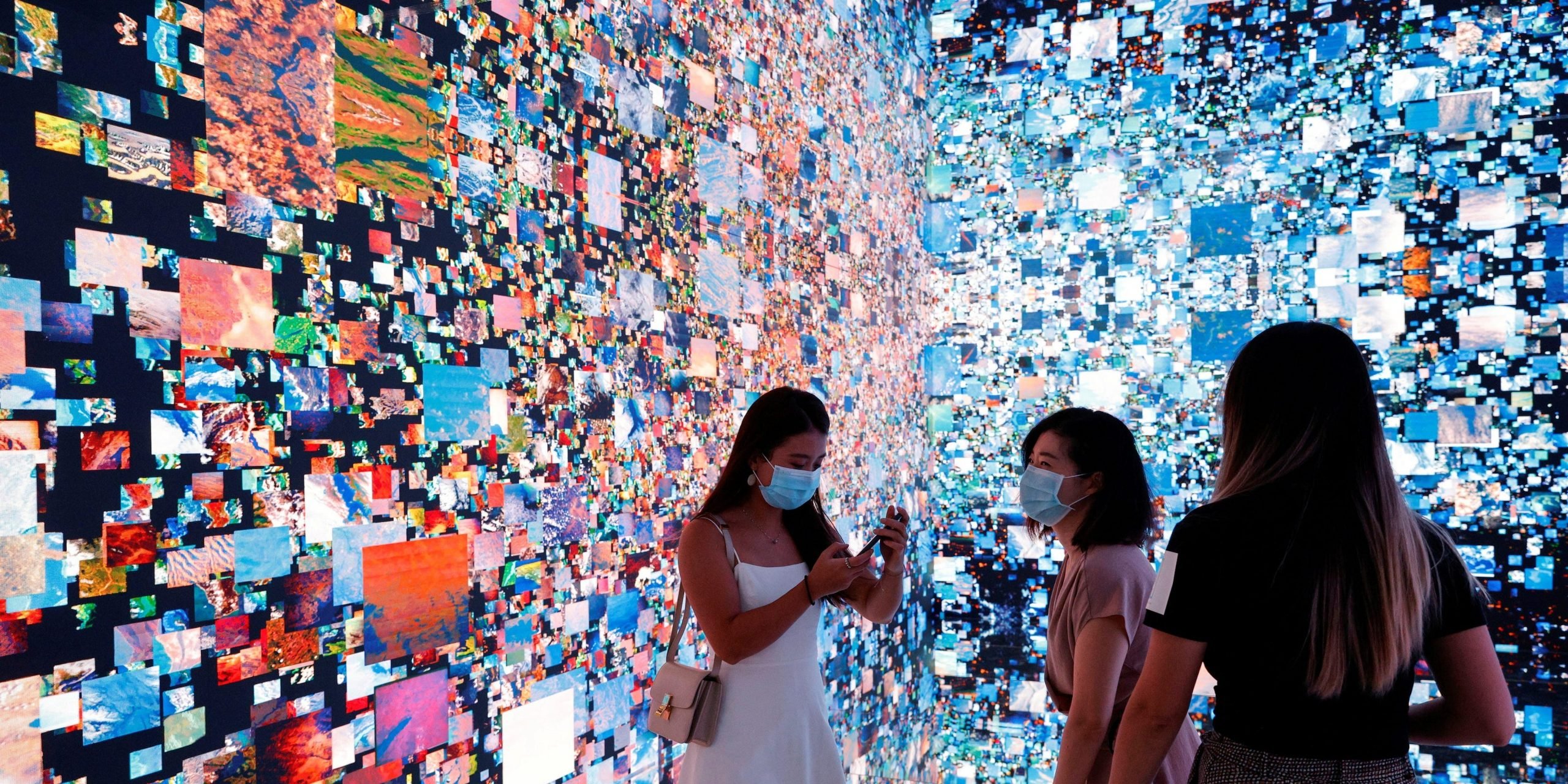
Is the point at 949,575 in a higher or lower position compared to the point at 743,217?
lower

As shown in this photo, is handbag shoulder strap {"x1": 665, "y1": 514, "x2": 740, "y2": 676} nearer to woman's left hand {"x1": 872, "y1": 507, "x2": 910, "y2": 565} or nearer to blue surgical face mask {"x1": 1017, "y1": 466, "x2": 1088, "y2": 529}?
woman's left hand {"x1": 872, "y1": 507, "x2": 910, "y2": 565}

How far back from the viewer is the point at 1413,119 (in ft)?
12.9

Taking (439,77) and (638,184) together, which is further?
(638,184)

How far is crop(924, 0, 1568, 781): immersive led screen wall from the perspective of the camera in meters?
3.80

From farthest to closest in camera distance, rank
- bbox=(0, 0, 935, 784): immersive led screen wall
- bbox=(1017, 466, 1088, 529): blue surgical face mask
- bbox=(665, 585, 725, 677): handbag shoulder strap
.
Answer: bbox=(1017, 466, 1088, 529): blue surgical face mask, bbox=(665, 585, 725, 677): handbag shoulder strap, bbox=(0, 0, 935, 784): immersive led screen wall

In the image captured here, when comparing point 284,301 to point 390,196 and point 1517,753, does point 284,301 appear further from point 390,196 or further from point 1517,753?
point 1517,753

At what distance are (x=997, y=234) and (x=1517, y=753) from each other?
2737 mm

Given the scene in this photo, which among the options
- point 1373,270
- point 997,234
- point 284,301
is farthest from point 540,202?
point 1373,270

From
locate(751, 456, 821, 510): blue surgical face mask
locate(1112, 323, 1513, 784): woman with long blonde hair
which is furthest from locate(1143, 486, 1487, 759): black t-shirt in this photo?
locate(751, 456, 821, 510): blue surgical face mask

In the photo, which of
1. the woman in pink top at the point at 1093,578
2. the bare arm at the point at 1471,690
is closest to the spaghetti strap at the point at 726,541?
the woman in pink top at the point at 1093,578

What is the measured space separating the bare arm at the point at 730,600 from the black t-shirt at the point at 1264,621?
69 cm

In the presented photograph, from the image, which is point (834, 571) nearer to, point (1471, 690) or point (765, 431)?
point (765, 431)

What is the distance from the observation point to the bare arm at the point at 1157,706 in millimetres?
1406

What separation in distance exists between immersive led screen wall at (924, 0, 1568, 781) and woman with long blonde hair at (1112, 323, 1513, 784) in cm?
285
